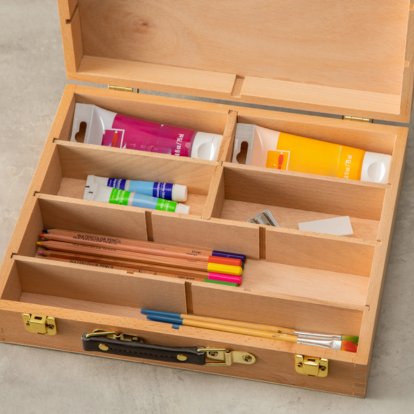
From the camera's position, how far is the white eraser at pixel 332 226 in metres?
2.11

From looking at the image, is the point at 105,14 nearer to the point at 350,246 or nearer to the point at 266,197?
the point at 266,197

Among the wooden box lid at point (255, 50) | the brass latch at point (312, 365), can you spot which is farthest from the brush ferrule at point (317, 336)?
the wooden box lid at point (255, 50)

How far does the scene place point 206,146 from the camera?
2.19 m

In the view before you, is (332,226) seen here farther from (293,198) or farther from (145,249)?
(145,249)

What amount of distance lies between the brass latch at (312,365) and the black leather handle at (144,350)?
8.7 inches

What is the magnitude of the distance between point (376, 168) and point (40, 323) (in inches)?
37.5

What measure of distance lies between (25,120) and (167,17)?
60 centimetres

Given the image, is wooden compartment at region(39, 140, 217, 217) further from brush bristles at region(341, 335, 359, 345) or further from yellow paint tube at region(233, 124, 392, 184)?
brush bristles at region(341, 335, 359, 345)

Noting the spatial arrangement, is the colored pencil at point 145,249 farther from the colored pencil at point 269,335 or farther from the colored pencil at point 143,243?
the colored pencil at point 269,335

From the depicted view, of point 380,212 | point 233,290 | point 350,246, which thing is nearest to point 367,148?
point 380,212

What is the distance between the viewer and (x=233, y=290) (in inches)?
74.7

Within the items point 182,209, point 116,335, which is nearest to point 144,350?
point 116,335

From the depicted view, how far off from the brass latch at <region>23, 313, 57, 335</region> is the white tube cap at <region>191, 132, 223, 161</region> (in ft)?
2.01

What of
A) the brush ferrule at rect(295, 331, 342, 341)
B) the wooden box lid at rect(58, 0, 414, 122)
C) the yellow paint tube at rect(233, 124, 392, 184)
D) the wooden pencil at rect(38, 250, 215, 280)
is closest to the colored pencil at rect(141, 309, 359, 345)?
the brush ferrule at rect(295, 331, 342, 341)
